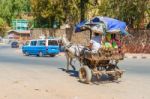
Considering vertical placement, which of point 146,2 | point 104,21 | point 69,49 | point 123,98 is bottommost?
point 123,98

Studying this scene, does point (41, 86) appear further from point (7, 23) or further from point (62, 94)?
point (7, 23)

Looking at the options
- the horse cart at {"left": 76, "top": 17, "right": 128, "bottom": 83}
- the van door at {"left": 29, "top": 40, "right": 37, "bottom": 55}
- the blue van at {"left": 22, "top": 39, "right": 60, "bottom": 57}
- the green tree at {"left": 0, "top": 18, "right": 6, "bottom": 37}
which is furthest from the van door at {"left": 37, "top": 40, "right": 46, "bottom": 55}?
the green tree at {"left": 0, "top": 18, "right": 6, "bottom": 37}

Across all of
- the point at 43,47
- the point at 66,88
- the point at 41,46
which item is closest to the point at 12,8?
the point at 41,46

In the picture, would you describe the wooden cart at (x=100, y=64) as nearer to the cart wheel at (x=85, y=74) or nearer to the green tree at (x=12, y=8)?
the cart wheel at (x=85, y=74)

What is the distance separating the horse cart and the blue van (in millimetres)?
18091

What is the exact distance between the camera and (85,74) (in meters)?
15.7

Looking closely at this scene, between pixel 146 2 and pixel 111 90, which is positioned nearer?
pixel 111 90

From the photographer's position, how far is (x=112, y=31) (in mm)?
16062

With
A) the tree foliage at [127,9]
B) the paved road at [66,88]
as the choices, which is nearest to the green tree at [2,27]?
the tree foliage at [127,9]

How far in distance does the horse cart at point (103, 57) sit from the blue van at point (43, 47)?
1809 centimetres

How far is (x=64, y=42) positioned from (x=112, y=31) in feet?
9.76

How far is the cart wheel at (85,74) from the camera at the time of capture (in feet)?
50.4

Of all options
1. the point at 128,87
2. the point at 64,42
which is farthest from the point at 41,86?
the point at 64,42

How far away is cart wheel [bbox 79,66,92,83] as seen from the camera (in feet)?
50.4
